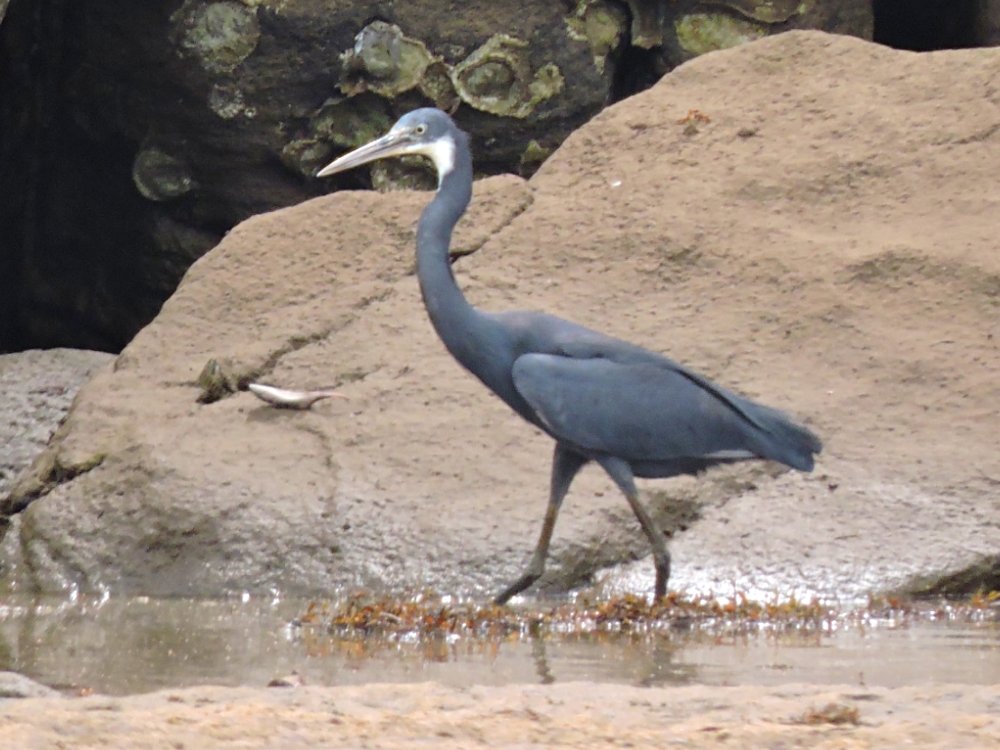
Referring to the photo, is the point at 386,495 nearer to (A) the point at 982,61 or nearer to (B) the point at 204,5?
(A) the point at 982,61

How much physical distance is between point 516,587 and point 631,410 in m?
0.74

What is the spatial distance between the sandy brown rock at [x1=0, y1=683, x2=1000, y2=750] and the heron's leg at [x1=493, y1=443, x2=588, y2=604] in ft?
6.65

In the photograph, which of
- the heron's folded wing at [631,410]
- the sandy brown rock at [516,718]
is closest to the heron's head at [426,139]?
the heron's folded wing at [631,410]

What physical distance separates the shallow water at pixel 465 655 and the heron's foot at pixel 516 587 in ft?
1.67

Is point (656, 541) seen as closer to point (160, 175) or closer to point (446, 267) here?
point (446, 267)

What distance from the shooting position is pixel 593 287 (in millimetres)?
6895

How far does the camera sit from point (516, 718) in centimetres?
281

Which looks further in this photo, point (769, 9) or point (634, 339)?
point (769, 9)

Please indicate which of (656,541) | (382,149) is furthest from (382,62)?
(656,541)

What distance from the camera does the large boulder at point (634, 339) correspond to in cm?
570

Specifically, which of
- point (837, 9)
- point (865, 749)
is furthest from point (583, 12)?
point (865, 749)

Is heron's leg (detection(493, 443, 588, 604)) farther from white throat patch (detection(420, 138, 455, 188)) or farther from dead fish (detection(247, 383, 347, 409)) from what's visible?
dead fish (detection(247, 383, 347, 409))

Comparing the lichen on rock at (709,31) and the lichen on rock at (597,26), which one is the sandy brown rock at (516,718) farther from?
the lichen on rock at (709,31)

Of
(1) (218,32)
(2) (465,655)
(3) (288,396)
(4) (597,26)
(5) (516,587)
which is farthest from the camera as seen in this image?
(4) (597,26)
